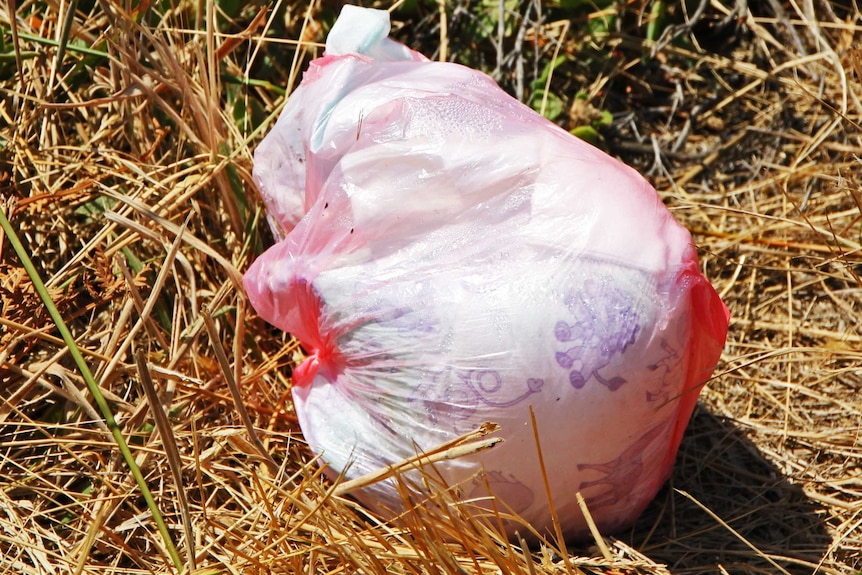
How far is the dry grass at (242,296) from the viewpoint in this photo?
1.10 metres

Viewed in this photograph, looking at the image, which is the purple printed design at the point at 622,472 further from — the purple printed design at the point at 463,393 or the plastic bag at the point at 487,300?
the purple printed design at the point at 463,393

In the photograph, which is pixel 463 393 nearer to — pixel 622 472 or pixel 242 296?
pixel 622 472

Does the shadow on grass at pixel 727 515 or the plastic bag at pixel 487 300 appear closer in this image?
the plastic bag at pixel 487 300

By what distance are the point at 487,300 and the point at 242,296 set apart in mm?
505

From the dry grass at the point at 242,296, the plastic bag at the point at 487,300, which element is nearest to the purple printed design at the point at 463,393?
the plastic bag at the point at 487,300

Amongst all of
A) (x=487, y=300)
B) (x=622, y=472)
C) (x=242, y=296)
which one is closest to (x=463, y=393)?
(x=487, y=300)

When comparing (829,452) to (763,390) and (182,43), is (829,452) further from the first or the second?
(182,43)

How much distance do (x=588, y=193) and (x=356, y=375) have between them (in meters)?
0.37

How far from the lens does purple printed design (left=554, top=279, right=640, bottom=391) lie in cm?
97

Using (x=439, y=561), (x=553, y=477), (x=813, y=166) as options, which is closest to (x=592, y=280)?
(x=553, y=477)

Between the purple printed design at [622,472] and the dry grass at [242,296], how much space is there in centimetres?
7

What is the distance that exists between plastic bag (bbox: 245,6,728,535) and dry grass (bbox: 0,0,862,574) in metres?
0.08

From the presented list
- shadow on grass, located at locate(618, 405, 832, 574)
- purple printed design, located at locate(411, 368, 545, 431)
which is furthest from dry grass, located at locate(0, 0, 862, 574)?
purple printed design, located at locate(411, 368, 545, 431)

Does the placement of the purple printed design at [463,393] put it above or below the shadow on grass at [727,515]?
above
